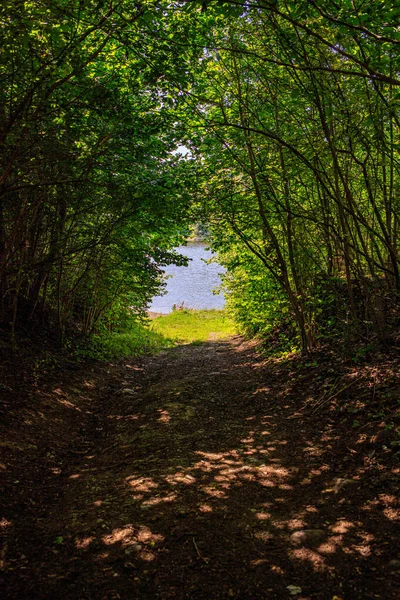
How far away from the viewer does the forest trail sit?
2.70 metres

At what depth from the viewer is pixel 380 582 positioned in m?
2.59

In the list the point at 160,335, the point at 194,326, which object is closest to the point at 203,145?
the point at 160,335

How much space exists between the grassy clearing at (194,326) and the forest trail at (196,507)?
15.3m

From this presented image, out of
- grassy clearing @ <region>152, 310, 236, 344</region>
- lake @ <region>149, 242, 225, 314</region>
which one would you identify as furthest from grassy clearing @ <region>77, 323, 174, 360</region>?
lake @ <region>149, 242, 225, 314</region>

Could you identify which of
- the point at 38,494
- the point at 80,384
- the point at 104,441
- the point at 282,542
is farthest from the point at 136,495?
the point at 80,384

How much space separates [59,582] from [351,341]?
20.2ft

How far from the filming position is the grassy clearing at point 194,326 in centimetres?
2333

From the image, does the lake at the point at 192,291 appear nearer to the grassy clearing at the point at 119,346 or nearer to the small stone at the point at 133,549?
the grassy clearing at the point at 119,346

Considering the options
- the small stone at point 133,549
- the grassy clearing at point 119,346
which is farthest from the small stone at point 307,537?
the grassy clearing at point 119,346

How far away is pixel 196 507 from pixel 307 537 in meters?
1.06

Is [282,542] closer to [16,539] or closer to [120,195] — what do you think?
[16,539]

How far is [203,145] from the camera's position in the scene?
28.3 feet

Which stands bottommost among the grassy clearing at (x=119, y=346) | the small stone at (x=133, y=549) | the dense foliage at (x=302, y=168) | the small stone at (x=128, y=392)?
the small stone at (x=133, y=549)

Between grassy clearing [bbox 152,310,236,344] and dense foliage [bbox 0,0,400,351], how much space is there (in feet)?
39.8
